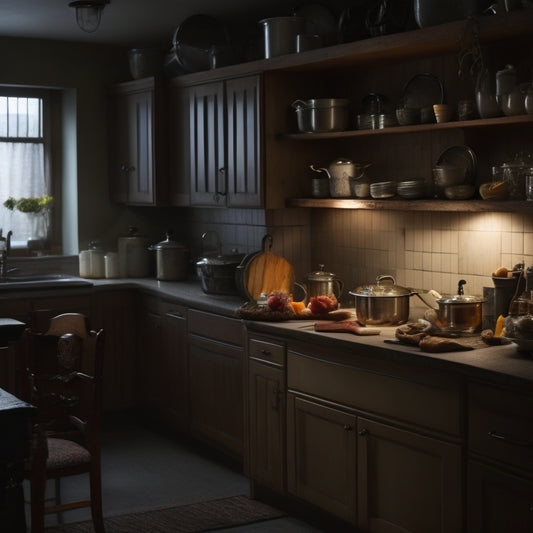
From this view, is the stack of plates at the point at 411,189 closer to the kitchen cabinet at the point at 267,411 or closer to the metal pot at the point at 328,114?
the metal pot at the point at 328,114

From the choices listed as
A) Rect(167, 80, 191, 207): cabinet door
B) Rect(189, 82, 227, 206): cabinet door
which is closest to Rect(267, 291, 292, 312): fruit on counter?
Rect(189, 82, 227, 206): cabinet door

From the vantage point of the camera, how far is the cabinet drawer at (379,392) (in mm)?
3158

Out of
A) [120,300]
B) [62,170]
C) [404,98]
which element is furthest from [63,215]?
[404,98]

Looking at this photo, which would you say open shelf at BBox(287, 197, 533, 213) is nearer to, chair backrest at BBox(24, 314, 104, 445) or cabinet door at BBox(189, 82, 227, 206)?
cabinet door at BBox(189, 82, 227, 206)

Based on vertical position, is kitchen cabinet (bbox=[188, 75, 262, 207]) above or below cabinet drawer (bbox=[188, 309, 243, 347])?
above

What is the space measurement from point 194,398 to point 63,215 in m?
2.00

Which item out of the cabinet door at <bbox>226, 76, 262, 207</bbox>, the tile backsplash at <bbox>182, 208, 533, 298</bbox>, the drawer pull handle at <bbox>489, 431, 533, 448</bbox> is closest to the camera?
the drawer pull handle at <bbox>489, 431, 533, 448</bbox>

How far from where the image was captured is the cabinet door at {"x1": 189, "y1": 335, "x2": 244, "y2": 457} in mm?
4695

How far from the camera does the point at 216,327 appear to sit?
4801 mm

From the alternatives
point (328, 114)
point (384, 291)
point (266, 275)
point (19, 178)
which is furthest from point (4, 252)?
point (384, 291)

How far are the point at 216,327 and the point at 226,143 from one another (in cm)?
109

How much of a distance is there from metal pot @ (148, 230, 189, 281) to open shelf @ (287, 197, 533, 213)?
4.13 feet

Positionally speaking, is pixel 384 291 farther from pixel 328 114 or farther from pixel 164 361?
pixel 164 361

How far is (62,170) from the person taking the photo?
6.41 meters
